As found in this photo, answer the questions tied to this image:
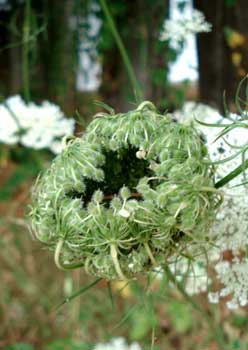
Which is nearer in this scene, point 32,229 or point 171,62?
point 32,229

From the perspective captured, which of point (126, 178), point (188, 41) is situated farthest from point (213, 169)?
point (188, 41)

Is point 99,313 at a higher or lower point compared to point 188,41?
lower

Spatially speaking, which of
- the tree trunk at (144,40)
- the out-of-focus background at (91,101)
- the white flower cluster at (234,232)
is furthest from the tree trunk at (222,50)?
the white flower cluster at (234,232)

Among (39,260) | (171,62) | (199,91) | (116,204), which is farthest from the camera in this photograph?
(39,260)

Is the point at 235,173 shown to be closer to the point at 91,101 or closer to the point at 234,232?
the point at 234,232

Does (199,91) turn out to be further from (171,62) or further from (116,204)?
(116,204)

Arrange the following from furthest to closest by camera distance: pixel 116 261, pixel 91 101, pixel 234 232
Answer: pixel 91 101 → pixel 234 232 → pixel 116 261

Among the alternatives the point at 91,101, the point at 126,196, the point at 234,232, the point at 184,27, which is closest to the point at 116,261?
the point at 126,196
